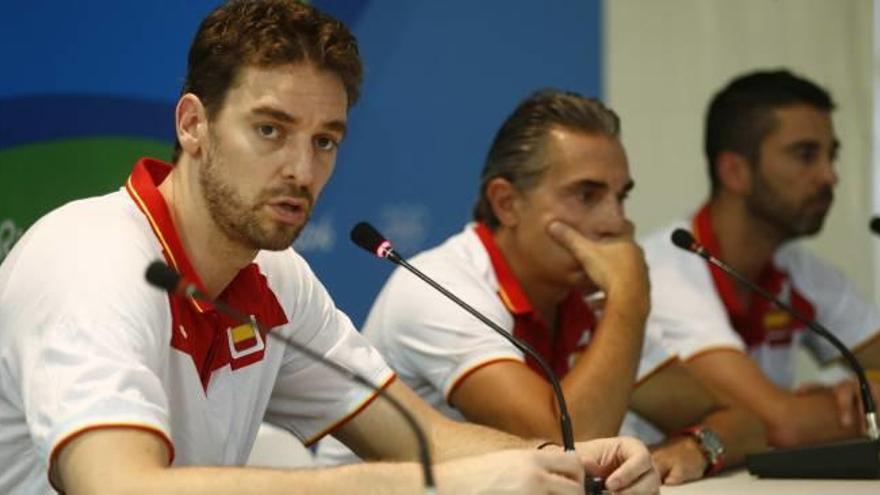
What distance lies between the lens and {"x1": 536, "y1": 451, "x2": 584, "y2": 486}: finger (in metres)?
1.90

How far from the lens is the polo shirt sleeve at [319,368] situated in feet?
7.98

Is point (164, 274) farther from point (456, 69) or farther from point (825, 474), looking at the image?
point (456, 69)

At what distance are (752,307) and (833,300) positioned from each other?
0.93ft

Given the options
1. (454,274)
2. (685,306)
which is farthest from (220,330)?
(685,306)

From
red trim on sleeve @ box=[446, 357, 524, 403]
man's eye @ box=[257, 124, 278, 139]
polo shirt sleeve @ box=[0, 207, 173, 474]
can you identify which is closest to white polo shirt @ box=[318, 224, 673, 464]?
red trim on sleeve @ box=[446, 357, 524, 403]

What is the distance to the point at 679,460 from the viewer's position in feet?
9.02

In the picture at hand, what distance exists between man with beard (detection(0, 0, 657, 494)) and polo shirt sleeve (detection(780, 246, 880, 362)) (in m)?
1.76

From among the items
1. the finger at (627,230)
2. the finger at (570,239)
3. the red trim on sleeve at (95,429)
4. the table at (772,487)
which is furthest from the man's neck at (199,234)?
the finger at (627,230)

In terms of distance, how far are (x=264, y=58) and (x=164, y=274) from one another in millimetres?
509

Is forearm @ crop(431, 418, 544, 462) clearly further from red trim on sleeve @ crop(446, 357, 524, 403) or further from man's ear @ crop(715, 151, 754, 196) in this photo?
man's ear @ crop(715, 151, 754, 196)

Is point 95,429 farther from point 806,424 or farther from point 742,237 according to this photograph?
point 742,237

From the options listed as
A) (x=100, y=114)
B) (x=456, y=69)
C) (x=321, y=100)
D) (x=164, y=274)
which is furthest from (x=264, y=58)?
(x=456, y=69)

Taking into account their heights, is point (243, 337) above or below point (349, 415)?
above

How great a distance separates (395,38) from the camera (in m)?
3.50
